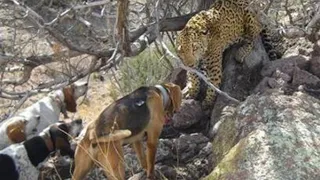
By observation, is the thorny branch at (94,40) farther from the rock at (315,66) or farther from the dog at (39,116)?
the dog at (39,116)

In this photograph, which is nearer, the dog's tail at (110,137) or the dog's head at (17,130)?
the dog's tail at (110,137)

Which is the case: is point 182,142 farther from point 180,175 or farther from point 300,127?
point 300,127

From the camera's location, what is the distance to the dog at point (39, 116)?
652cm

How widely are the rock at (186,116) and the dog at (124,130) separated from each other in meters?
0.40

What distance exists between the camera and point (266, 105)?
4.57 metres

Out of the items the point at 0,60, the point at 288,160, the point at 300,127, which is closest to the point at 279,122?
the point at 300,127

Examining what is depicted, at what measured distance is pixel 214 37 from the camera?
646 centimetres

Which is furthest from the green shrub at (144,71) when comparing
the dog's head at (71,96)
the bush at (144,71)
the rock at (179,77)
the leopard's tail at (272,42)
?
the leopard's tail at (272,42)

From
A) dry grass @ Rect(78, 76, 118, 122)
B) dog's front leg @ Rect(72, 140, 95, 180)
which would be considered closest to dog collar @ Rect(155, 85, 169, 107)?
dog's front leg @ Rect(72, 140, 95, 180)

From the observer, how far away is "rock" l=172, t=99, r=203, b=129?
19.7 ft

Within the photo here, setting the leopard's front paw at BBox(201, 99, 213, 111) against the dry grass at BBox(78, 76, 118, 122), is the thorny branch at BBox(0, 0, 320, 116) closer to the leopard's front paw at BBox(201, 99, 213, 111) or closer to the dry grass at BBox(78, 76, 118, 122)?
the leopard's front paw at BBox(201, 99, 213, 111)

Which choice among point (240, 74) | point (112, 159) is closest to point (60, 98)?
point (240, 74)

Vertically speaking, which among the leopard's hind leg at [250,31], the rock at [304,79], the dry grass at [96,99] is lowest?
the dry grass at [96,99]

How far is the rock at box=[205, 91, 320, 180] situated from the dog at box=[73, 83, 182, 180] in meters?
0.57
